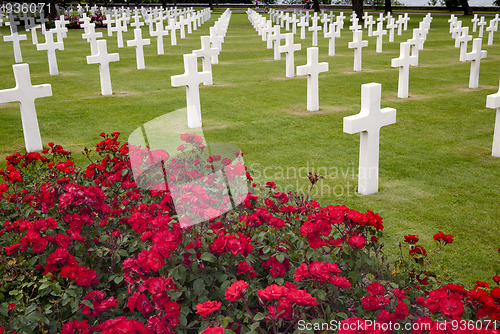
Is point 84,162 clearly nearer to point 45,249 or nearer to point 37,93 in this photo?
point 37,93

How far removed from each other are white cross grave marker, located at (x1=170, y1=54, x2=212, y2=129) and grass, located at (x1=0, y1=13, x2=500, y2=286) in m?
0.29

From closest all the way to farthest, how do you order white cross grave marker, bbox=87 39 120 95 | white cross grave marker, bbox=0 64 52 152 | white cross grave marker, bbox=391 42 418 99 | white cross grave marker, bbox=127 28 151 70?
white cross grave marker, bbox=0 64 52 152, white cross grave marker, bbox=391 42 418 99, white cross grave marker, bbox=87 39 120 95, white cross grave marker, bbox=127 28 151 70

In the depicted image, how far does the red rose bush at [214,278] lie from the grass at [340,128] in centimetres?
74

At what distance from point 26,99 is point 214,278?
5545mm

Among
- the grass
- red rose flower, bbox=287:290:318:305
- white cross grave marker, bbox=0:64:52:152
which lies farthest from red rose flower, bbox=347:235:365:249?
white cross grave marker, bbox=0:64:52:152

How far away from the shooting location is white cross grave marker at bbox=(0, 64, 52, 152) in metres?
7.05

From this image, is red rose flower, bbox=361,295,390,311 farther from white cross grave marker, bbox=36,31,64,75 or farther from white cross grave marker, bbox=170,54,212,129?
white cross grave marker, bbox=36,31,64,75

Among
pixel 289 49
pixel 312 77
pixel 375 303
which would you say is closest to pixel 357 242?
pixel 375 303

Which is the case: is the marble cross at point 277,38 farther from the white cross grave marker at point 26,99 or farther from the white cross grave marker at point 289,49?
the white cross grave marker at point 26,99

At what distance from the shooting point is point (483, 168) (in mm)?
6273

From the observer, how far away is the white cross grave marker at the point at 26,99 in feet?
23.1

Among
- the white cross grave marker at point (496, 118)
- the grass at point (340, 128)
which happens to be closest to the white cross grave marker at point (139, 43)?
the grass at point (340, 128)

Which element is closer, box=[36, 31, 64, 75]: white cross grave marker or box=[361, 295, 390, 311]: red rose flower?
box=[361, 295, 390, 311]: red rose flower

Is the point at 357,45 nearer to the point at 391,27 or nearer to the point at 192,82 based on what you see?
the point at 192,82
